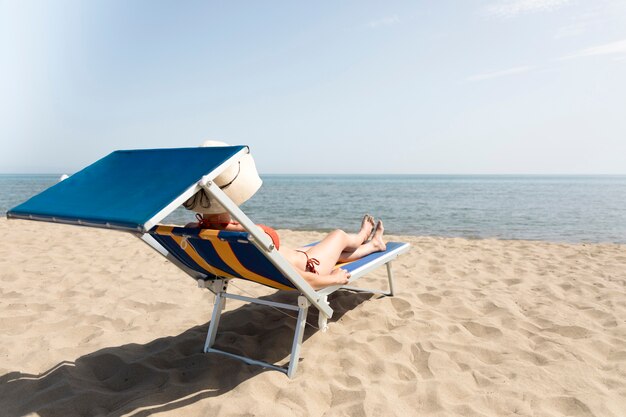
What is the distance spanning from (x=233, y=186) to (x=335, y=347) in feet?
4.68

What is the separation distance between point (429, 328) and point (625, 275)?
128 inches

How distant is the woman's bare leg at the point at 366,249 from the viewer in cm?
402

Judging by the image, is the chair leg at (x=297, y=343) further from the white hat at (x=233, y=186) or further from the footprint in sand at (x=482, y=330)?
the footprint in sand at (x=482, y=330)

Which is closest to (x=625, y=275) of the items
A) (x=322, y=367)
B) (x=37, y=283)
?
(x=322, y=367)

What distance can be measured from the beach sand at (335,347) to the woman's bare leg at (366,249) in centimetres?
44

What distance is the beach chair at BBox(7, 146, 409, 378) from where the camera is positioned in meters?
1.99

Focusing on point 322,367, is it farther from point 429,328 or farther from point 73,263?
point 73,263

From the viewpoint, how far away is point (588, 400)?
2.42m

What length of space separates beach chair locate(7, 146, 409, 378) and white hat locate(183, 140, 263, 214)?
17cm

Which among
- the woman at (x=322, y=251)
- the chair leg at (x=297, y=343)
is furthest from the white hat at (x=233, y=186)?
the chair leg at (x=297, y=343)

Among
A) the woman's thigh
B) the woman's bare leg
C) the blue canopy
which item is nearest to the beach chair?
the blue canopy

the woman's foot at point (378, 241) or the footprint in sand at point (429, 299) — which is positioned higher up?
the woman's foot at point (378, 241)

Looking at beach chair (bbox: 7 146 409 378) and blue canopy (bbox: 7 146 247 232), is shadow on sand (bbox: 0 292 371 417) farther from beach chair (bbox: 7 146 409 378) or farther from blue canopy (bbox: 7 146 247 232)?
blue canopy (bbox: 7 146 247 232)

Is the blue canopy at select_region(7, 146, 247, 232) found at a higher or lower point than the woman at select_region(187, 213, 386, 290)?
higher
